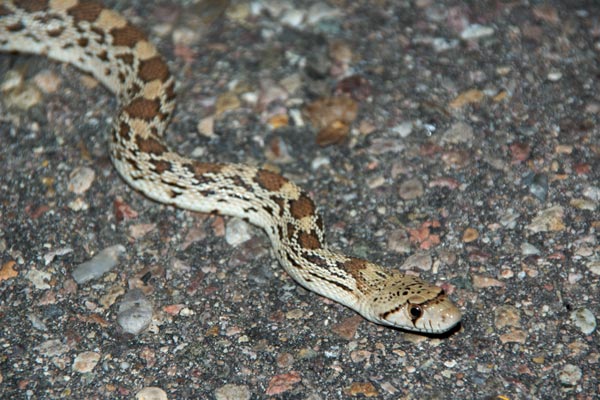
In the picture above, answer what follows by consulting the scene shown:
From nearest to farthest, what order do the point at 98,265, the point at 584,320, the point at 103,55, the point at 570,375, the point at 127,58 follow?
the point at 570,375
the point at 584,320
the point at 98,265
the point at 127,58
the point at 103,55

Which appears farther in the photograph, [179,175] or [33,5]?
[33,5]

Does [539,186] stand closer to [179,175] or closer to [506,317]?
[506,317]

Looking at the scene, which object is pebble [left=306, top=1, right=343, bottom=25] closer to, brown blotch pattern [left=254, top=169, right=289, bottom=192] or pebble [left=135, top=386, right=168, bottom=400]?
brown blotch pattern [left=254, top=169, right=289, bottom=192]

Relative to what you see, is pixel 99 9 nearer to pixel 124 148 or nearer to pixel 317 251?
pixel 124 148

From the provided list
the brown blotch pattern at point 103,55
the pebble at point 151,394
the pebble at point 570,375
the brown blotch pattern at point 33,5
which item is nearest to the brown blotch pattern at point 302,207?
the pebble at point 151,394

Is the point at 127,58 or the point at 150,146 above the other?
the point at 127,58

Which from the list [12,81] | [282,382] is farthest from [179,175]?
[12,81]
